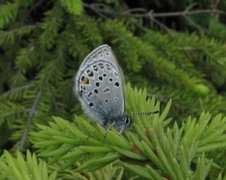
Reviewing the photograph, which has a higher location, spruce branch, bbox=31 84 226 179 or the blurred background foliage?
spruce branch, bbox=31 84 226 179

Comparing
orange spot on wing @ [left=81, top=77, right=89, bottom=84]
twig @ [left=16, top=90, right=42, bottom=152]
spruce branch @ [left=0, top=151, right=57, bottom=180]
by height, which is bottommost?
twig @ [left=16, top=90, right=42, bottom=152]

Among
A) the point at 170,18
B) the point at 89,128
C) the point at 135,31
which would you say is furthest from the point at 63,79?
the point at 89,128

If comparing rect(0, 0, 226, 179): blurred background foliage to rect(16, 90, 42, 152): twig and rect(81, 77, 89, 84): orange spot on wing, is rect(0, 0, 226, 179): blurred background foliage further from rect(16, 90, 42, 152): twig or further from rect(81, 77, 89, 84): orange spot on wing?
rect(81, 77, 89, 84): orange spot on wing

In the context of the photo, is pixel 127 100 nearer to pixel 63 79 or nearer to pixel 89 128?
pixel 89 128

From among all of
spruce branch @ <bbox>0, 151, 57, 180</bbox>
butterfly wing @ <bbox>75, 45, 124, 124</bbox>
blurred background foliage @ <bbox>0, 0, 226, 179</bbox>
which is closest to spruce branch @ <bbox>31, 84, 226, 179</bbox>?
spruce branch @ <bbox>0, 151, 57, 180</bbox>

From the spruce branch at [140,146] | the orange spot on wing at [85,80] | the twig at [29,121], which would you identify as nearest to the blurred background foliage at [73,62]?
the twig at [29,121]

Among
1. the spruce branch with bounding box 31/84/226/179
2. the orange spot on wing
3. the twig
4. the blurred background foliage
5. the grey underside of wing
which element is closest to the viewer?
the spruce branch with bounding box 31/84/226/179

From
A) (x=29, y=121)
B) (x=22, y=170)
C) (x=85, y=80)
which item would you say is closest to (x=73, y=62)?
(x=29, y=121)
